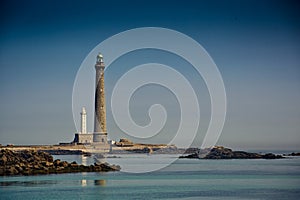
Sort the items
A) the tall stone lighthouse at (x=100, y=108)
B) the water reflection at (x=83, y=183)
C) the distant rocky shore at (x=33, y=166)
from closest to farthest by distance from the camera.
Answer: the water reflection at (x=83, y=183) < the distant rocky shore at (x=33, y=166) < the tall stone lighthouse at (x=100, y=108)

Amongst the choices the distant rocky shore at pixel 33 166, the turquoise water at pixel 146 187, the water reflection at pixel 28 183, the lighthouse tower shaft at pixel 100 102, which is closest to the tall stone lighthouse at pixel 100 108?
the lighthouse tower shaft at pixel 100 102

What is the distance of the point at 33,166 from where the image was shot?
40.7 feet

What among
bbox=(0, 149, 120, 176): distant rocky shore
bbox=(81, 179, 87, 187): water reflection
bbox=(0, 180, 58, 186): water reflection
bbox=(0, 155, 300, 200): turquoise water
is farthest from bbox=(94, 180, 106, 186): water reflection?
bbox=(0, 149, 120, 176): distant rocky shore

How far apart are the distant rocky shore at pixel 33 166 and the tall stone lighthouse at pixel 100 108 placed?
5261 millimetres

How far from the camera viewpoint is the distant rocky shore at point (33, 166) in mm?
12023

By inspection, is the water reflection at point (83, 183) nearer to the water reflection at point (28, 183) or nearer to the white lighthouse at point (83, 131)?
the water reflection at point (28, 183)

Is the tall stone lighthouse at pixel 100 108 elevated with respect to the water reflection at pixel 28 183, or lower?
elevated

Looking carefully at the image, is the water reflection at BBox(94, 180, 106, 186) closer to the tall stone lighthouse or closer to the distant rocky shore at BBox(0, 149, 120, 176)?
the distant rocky shore at BBox(0, 149, 120, 176)

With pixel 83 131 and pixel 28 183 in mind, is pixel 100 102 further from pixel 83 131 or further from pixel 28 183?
pixel 28 183

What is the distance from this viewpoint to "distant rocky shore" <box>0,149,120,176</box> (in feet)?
39.4

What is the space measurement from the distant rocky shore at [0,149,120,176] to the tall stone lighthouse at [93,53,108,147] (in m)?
5.26

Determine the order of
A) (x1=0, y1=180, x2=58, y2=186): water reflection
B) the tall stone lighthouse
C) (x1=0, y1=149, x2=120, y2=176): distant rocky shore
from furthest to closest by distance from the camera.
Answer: the tall stone lighthouse → (x1=0, y1=149, x2=120, y2=176): distant rocky shore → (x1=0, y1=180, x2=58, y2=186): water reflection

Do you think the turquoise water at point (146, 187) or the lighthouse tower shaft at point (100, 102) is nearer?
the turquoise water at point (146, 187)

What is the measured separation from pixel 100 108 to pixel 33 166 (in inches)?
266
